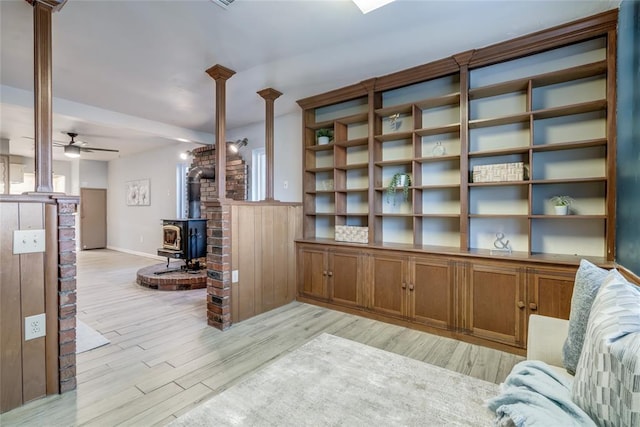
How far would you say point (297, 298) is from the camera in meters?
3.84

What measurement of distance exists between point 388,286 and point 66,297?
2.63 metres

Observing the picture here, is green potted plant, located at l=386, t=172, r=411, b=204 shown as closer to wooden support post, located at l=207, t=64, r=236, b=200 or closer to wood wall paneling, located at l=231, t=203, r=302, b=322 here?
wood wall paneling, located at l=231, t=203, r=302, b=322

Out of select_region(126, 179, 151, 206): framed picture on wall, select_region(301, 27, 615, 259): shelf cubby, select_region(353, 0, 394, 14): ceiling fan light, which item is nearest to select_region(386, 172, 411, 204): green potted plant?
select_region(301, 27, 615, 259): shelf cubby

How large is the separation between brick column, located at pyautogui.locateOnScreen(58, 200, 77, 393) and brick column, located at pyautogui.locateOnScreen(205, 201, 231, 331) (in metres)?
1.16

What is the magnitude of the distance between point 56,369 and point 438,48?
3.75 m

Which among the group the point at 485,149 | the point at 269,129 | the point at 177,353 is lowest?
the point at 177,353

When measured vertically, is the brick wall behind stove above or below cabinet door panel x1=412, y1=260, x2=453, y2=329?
above

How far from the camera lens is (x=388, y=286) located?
3076 millimetres

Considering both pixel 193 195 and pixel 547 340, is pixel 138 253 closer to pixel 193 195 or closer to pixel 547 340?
pixel 193 195

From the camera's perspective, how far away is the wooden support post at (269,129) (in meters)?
3.58

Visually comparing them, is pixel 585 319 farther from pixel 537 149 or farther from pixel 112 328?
pixel 112 328

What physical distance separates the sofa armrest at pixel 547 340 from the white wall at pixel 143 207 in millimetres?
6289

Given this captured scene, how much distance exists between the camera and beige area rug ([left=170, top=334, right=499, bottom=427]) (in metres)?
1.20

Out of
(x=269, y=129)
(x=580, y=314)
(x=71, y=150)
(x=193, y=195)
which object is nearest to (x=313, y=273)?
(x=269, y=129)
